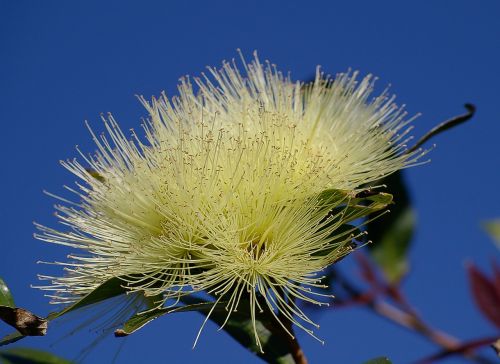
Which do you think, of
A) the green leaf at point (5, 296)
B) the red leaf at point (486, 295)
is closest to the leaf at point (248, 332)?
the green leaf at point (5, 296)

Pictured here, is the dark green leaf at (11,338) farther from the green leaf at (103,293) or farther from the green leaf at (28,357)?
the green leaf at (28,357)

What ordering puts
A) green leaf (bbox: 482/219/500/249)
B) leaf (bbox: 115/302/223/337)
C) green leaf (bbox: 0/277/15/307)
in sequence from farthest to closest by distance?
1. green leaf (bbox: 482/219/500/249)
2. green leaf (bbox: 0/277/15/307)
3. leaf (bbox: 115/302/223/337)

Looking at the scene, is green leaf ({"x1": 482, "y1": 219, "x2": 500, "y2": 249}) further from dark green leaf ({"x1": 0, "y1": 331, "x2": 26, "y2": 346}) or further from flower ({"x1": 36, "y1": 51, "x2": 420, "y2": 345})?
dark green leaf ({"x1": 0, "y1": 331, "x2": 26, "y2": 346})

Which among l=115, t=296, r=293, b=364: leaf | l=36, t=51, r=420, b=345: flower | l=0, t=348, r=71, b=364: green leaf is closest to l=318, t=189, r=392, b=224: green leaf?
l=36, t=51, r=420, b=345: flower

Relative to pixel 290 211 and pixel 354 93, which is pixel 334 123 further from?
pixel 290 211

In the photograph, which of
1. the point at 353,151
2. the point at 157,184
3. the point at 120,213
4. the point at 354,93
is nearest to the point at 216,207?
the point at 157,184
